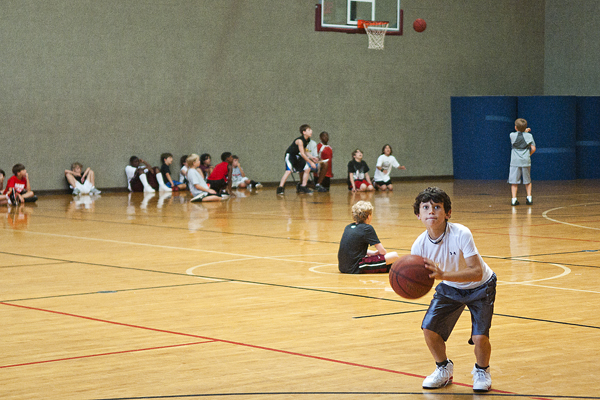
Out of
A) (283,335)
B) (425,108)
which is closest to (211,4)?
(425,108)

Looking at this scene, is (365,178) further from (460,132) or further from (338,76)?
(460,132)

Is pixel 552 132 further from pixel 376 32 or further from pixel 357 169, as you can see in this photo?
pixel 376 32

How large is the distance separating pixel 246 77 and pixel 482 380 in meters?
21.4

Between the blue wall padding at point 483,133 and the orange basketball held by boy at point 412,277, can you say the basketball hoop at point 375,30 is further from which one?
the orange basketball held by boy at point 412,277

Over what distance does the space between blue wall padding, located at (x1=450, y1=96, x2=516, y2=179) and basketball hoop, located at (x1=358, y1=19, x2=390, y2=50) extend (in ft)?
22.7

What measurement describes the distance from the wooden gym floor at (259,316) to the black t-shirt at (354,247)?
165mm

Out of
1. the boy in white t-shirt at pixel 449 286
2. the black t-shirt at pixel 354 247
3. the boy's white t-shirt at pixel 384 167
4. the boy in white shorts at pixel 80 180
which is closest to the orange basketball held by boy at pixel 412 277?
the boy in white t-shirt at pixel 449 286

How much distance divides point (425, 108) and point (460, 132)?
5.10ft

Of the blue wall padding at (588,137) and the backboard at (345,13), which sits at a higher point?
the backboard at (345,13)

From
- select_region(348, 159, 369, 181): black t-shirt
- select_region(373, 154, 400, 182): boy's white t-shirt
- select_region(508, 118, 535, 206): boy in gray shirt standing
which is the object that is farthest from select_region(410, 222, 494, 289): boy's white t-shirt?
select_region(373, 154, 400, 182): boy's white t-shirt

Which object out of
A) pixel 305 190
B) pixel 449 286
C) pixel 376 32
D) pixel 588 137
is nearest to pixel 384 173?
pixel 305 190

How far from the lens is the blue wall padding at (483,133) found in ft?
95.1

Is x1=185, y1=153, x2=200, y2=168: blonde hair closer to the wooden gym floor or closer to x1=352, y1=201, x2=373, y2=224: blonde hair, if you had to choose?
the wooden gym floor

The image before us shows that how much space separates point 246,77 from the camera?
84.2ft
